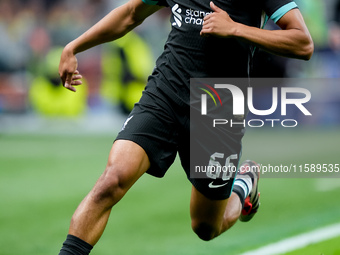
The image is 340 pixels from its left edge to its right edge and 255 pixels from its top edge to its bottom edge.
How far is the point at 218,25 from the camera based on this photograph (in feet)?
16.6

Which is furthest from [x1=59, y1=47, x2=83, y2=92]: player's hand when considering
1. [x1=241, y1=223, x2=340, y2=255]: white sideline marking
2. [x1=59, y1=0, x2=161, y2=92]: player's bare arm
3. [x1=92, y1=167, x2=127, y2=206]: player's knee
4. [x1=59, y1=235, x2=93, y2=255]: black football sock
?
[x1=241, y1=223, x2=340, y2=255]: white sideline marking

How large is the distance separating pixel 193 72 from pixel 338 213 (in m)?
3.97

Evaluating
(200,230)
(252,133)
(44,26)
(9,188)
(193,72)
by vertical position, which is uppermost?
(44,26)

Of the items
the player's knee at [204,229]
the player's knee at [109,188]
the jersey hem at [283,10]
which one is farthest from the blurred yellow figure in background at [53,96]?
the jersey hem at [283,10]

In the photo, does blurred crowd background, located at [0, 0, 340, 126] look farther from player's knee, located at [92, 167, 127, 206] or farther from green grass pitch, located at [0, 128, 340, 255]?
player's knee, located at [92, 167, 127, 206]

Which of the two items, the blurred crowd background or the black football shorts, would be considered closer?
the black football shorts

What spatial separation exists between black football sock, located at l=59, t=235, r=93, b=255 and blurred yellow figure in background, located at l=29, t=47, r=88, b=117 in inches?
508

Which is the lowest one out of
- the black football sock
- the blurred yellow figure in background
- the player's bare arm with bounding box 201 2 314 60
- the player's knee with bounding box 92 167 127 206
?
the black football sock

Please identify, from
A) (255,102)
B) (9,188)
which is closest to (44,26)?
(255,102)

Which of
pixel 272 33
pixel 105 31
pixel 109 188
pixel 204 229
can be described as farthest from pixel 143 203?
pixel 272 33

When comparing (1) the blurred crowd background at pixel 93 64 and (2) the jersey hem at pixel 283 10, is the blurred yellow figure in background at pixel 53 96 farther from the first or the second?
(2) the jersey hem at pixel 283 10

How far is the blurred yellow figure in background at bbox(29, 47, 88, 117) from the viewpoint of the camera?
1772 cm

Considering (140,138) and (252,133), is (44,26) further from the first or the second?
(140,138)

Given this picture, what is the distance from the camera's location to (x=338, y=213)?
8.83m
